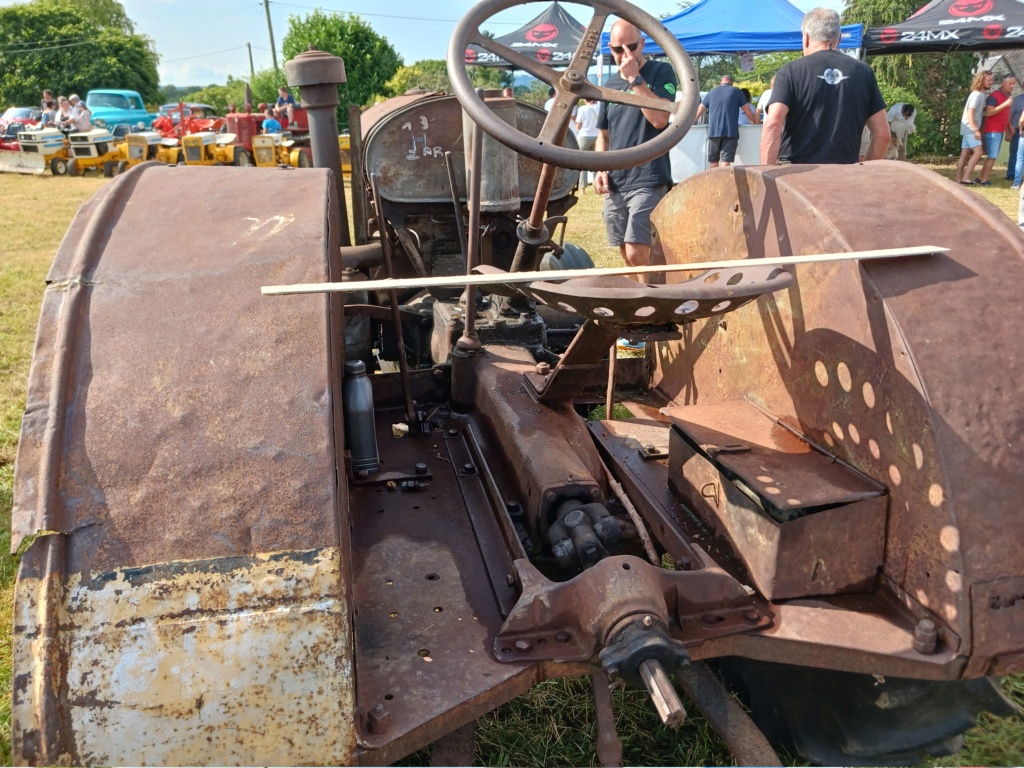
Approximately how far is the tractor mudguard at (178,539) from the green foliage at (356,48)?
1146 inches

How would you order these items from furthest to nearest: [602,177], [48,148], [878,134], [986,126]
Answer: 1. [48,148]
2. [986,126]
3. [602,177]
4. [878,134]

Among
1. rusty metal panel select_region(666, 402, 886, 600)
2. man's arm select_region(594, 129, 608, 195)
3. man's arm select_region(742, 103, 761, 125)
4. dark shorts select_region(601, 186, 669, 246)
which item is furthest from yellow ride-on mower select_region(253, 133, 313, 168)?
rusty metal panel select_region(666, 402, 886, 600)

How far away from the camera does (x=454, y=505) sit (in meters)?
2.39

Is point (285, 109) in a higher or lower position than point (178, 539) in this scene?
higher

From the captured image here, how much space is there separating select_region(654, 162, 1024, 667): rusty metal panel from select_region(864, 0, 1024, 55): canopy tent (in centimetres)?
1353

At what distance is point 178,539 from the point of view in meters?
1.45

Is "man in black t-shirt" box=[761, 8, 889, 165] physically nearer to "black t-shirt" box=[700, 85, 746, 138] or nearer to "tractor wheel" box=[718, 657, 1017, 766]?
"tractor wheel" box=[718, 657, 1017, 766]

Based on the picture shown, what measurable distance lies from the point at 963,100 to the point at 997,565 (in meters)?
20.2

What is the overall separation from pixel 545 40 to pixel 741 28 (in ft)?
21.2

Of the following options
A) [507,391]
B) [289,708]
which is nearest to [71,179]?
[507,391]

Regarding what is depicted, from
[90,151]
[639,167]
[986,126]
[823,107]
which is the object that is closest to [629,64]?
[639,167]

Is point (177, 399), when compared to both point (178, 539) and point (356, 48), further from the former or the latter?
point (356, 48)

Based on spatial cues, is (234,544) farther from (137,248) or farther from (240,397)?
(137,248)

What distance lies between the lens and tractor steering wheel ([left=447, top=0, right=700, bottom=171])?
2.14m
